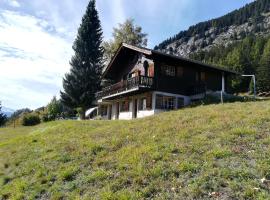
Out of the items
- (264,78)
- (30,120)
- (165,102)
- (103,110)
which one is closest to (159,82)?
(165,102)

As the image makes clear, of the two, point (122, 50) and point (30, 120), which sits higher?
point (122, 50)

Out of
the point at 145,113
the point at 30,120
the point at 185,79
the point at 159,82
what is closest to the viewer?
the point at 159,82

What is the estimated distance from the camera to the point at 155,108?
3083 cm

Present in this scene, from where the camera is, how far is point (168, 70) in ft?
105

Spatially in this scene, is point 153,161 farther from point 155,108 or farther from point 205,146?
point 155,108

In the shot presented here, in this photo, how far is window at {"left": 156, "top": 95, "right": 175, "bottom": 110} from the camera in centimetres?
3140

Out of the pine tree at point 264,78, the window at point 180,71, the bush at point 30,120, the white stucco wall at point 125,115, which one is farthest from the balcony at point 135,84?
the pine tree at point 264,78

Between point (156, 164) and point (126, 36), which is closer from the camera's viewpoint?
point (156, 164)

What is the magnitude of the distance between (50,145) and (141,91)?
54.5 feet

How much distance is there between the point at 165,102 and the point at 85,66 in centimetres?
2128

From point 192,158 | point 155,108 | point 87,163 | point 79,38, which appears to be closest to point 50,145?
point 87,163

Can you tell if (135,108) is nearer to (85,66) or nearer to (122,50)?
(122,50)

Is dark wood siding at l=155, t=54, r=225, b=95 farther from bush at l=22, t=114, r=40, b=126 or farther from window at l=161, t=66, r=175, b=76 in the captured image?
bush at l=22, t=114, r=40, b=126

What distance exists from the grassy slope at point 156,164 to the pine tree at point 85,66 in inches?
1267
